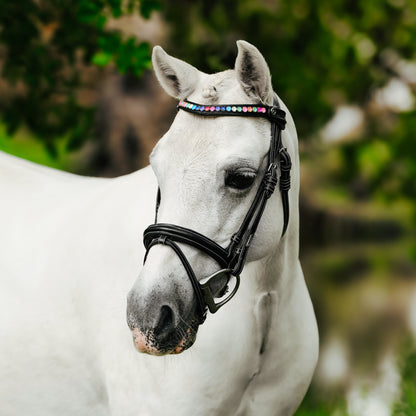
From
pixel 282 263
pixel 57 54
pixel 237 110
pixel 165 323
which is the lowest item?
pixel 165 323

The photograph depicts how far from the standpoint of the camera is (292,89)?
5867 millimetres

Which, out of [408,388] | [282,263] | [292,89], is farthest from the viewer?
[292,89]

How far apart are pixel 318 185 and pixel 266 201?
23.9 m

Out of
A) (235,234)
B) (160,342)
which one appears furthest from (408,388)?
(160,342)

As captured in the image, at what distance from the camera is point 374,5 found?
808 centimetres

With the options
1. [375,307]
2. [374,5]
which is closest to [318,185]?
[375,307]

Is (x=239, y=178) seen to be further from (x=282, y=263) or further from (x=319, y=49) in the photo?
(x=319, y=49)

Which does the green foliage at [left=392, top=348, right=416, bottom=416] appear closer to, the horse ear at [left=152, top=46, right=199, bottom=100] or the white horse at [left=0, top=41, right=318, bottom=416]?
the white horse at [left=0, top=41, right=318, bottom=416]

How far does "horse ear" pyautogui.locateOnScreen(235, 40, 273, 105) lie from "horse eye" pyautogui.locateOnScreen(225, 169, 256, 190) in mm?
295

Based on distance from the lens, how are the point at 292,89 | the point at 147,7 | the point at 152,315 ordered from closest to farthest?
the point at 152,315, the point at 147,7, the point at 292,89

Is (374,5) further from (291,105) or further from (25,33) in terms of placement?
(25,33)

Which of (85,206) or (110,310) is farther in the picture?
(85,206)

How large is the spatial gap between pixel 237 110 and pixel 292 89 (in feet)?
12.9

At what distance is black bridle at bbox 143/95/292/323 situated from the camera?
1.95 metres
